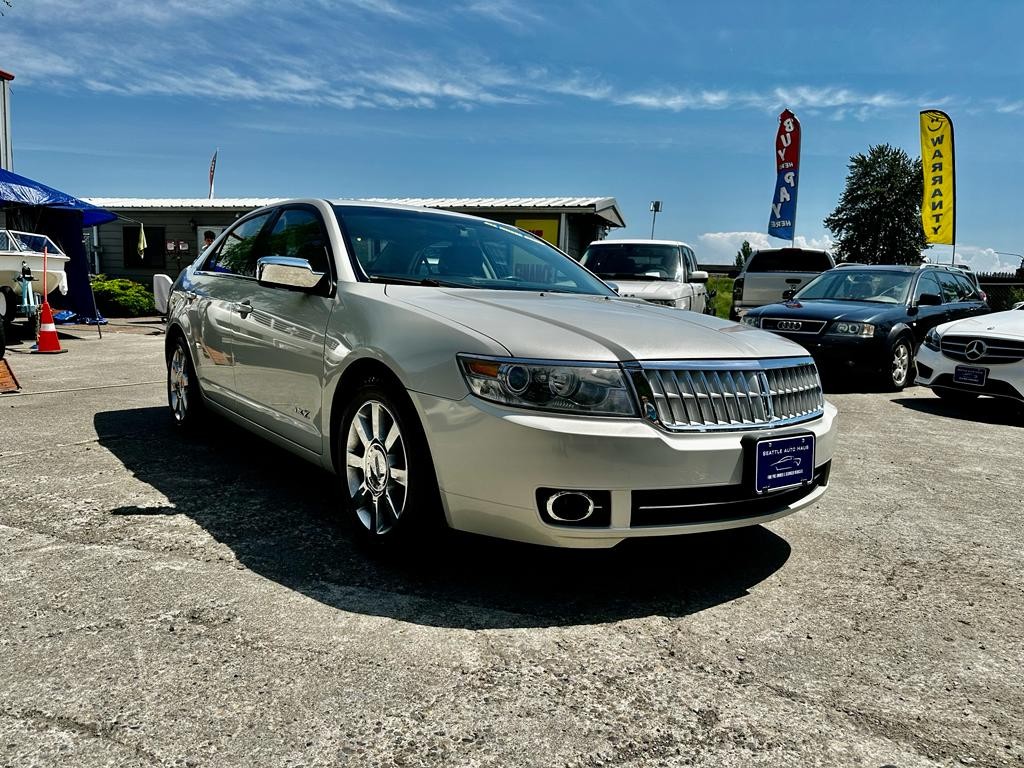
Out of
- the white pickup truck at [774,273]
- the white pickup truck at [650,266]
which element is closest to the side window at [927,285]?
the white pickup truck at [650,266]

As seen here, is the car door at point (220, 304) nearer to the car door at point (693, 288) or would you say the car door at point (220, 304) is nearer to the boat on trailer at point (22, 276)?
the car door at point (693, 288)

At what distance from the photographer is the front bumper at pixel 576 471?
2.55 m

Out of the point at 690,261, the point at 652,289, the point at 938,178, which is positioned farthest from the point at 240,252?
the point at 938,178

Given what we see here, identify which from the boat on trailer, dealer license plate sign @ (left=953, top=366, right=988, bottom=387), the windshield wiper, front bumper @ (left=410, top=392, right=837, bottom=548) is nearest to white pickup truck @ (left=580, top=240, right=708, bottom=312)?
dealer license plate sign @ (left=953, top=366, right=988, bottom=387)

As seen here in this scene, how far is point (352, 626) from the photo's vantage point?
2.60 metres

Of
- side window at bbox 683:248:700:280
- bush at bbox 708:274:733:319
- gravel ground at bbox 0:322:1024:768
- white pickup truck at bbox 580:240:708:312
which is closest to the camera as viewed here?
gravel ground at bbox 0:322:1024:768

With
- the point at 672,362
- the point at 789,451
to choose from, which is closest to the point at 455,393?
the point at 672,362

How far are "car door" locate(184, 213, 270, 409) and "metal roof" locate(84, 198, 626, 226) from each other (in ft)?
50.7

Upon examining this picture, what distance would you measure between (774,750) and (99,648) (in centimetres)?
194

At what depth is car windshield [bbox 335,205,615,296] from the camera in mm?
3682

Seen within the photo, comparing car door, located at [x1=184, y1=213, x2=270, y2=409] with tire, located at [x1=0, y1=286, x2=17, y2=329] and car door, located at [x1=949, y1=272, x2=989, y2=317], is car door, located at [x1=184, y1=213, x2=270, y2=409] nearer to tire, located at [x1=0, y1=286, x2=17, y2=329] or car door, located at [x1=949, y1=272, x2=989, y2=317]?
tire, located at [x1=0, y1=286, x2=17, y2=329]

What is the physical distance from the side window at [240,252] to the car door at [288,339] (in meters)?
0.11

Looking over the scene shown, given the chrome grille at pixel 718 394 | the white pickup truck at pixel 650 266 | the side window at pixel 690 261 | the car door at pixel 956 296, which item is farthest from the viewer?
the side window at pixel 690 261

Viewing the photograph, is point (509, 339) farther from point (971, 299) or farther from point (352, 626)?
point (971, 299)
